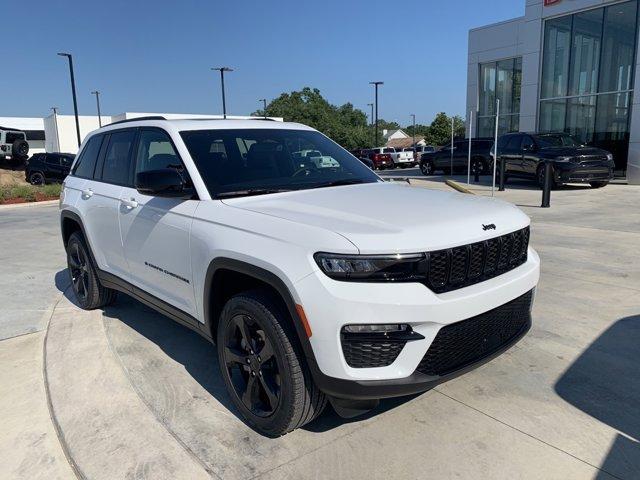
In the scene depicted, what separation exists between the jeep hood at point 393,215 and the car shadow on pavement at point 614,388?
1.16 metres

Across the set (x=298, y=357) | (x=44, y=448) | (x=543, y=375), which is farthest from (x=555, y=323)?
(x=44, y=448)

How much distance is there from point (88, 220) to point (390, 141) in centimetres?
11160

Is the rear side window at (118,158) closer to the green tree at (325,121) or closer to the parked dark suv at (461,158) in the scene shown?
the parked dark suv at (461,158)

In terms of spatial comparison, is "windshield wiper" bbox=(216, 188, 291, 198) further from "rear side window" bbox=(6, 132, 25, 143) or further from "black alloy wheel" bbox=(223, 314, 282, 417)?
"rear side window" bbox=(6, 132, 25, 143)

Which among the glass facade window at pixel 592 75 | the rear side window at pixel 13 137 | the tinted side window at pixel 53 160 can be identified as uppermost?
the glass facade window at pixel 592 75

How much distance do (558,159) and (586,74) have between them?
7058 mm

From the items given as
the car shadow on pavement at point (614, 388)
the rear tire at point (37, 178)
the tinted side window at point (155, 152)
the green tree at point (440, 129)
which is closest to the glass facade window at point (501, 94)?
the rear tire at point (37, 178)

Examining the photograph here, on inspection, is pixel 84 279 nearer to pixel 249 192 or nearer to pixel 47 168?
pixel 249 192

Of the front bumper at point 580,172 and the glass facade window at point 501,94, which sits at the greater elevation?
the glass facade window at point 501,94

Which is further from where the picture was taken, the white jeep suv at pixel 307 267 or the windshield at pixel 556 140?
the windshield at pixel 556 140

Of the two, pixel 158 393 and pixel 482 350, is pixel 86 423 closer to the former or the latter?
pixel 158 393

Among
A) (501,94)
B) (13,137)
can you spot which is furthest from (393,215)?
(13,137)

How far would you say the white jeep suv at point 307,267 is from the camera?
248cm

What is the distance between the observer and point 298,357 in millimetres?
2676
